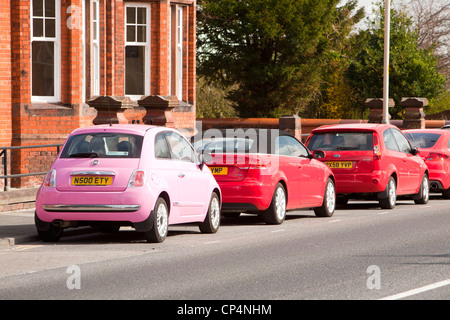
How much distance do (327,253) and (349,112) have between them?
39550 millimetres

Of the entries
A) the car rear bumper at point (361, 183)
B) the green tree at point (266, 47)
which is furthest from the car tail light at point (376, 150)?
the green tree at point (266, 47)

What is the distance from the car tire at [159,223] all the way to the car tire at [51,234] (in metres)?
1.32

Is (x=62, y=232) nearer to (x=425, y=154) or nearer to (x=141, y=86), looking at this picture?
(x=425, y=154)

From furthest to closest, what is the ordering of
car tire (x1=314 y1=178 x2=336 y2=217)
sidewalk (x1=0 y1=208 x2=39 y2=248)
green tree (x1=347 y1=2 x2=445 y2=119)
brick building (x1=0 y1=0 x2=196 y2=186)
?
green tree (x1=347 y1=2 x2=445 y2=119), brick building (x1=0 y1=0 x2=196 y2=186), car tire (x1=314 y1=178 x2=336 y2=217), sidewalk (x1=0 y1=208 x2=39 y2=248)

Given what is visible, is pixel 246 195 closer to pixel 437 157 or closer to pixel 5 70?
pixel 437 157

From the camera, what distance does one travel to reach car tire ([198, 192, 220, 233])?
13625 millimetres

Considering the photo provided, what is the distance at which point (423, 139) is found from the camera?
21672 millimetres

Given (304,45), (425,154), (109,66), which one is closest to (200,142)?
(425,154)

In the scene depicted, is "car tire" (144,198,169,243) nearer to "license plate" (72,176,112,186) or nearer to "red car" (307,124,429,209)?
"license plate" (72,176,112,186)

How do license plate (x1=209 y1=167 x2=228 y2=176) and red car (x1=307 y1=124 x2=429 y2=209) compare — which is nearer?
license plate (x1=209 y1=167 x2=228 y2=176)

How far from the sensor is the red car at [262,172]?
47.2 ft

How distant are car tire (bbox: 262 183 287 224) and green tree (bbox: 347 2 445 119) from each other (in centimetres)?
3027

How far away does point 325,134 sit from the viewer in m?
A: 18.2

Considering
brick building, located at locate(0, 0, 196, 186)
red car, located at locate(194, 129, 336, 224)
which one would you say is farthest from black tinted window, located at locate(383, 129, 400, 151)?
brick building, located at locate(0, 0, 196, 186)
